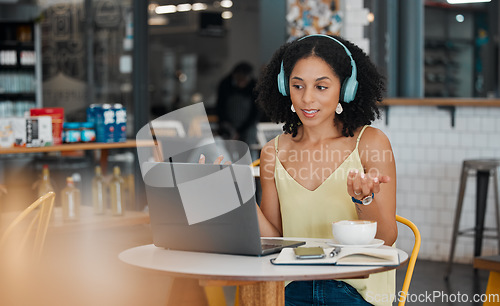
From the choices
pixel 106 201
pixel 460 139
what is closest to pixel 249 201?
pixel 106 201

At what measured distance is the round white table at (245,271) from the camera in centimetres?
168

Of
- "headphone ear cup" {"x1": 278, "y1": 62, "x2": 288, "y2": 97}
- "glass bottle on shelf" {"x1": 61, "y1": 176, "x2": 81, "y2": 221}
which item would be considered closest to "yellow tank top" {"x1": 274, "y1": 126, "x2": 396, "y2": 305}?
"headphone ear cup" {"x1": 278, "y1": 62, "x2": 288, "y2": 97}

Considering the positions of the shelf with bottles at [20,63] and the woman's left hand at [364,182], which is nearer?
the woman's left hand at [364,182]

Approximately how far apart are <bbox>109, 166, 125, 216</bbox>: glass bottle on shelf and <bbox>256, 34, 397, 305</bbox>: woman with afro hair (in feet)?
5.62

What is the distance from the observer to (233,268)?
1.75 meters

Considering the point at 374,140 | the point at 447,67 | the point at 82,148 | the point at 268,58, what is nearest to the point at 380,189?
the point at 374,140

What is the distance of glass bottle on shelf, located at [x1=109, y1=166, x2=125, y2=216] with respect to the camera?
13.2ft

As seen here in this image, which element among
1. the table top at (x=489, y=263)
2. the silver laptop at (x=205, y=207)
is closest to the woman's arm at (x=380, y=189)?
the silver laptop at (x=205, y=207)

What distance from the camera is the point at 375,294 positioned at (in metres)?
2.14

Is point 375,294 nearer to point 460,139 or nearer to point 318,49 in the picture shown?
point 318,49

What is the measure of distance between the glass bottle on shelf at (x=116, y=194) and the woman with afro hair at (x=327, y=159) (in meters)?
1.71

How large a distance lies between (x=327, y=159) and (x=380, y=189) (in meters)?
0.21

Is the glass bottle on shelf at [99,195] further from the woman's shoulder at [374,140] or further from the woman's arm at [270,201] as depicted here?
the woman's shoulder at [374,140]

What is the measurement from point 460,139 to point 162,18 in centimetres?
1157
